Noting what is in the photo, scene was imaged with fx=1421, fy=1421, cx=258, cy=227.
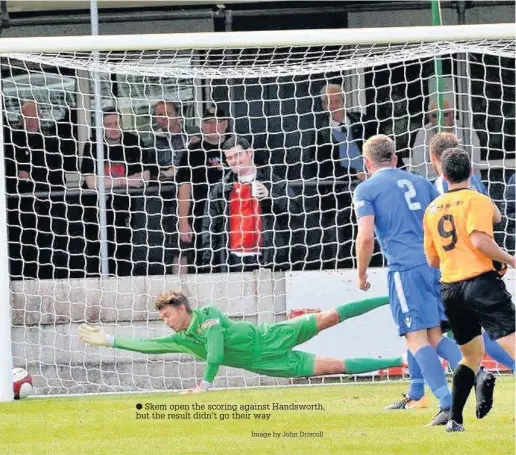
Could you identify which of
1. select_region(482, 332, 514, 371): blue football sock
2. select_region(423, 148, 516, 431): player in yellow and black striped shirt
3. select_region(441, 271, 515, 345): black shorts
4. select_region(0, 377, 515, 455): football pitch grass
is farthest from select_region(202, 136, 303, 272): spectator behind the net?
select_region(441, 271, 515, 345): black shorts

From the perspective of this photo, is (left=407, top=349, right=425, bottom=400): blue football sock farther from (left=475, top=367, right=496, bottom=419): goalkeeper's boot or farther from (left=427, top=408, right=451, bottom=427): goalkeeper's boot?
(left=475, top=367, right=496, bottom=419): goalkeeper's boot

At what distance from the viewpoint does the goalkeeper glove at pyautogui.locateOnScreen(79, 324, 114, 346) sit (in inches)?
424

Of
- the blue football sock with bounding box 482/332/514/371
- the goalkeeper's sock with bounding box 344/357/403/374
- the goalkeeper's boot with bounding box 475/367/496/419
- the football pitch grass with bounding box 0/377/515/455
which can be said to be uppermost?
the blue football sock with bounding box 482/332/514/371

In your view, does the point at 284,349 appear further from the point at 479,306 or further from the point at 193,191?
the point at 479,306

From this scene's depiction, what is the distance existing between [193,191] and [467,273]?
15.3 feet

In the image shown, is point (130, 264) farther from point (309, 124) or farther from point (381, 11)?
point (381, 11)

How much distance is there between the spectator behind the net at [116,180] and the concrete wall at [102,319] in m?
0.39

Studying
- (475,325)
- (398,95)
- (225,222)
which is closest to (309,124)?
(398,95)

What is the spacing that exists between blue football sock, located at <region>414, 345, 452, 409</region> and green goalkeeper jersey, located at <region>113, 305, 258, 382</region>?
206 centimetres

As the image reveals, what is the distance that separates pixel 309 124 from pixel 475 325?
5.44 m

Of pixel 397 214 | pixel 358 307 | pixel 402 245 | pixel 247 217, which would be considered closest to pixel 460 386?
pixel 402 245

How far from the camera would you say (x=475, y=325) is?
7457 mm

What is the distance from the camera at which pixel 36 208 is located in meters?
12.1

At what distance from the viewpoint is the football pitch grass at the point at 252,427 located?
7.24 m
